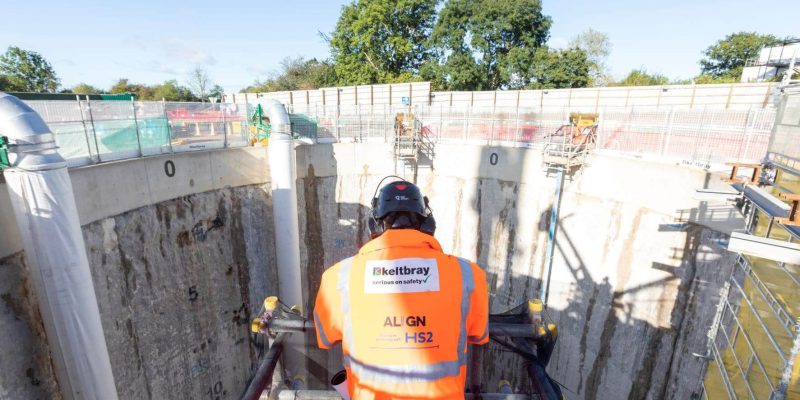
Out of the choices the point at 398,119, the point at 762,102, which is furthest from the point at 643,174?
the point at 762,102

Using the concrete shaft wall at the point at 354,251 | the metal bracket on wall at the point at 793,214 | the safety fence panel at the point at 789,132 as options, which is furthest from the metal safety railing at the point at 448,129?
the metal bracket on wall at the point at 793,214

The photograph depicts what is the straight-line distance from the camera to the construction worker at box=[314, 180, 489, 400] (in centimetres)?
218

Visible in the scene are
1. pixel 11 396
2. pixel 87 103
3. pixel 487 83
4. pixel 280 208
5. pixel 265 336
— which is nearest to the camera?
pixel 265 336

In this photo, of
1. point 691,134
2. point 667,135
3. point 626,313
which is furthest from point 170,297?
point 691,134

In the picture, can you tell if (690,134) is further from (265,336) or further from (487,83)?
(487,83)

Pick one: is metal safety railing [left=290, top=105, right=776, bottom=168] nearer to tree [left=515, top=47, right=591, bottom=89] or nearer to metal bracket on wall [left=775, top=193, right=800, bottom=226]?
metal bracket on wall [left=775, top=193, right=800, bottom=226]

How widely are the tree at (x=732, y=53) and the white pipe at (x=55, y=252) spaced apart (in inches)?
2170

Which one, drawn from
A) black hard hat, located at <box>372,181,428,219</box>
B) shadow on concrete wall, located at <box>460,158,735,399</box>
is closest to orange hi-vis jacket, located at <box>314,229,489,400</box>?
black hard hat, located at <box>372,181,428,219</box>

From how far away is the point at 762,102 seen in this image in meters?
17.5

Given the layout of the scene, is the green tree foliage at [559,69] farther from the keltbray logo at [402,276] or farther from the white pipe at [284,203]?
the keltbray logo at [402,276]

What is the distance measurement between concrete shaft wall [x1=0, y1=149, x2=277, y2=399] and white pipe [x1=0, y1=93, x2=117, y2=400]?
1.36 feet

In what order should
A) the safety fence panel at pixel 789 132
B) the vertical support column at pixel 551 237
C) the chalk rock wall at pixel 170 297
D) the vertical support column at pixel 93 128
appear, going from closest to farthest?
the safety fence panel at pixel 789 132 < the chalk rock wall at pixel 170 297 < the vertical support column at pixel 93 128 < the vertical support column at pixel 551 237

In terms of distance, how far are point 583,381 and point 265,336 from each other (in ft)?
31.5

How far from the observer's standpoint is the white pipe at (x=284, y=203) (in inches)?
396
